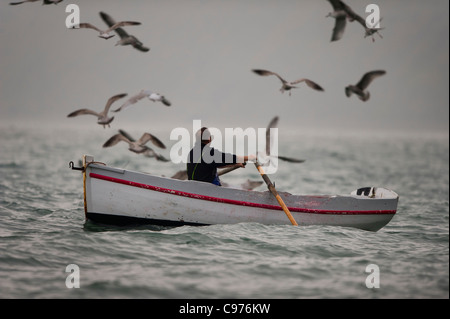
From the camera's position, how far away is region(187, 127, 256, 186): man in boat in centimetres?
1128

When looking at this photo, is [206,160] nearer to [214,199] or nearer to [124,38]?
[214,199]

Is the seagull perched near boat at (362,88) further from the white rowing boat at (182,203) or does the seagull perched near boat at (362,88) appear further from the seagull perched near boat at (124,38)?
the seagull perched near boat at (124,38)

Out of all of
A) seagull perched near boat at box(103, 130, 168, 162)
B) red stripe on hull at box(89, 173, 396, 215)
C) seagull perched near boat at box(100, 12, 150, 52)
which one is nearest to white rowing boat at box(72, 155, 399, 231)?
red stripe on hull at box(89, 173, 396, 215)

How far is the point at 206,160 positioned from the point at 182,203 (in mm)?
988

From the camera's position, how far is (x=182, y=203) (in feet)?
37.8

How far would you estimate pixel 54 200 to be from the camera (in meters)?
16.2

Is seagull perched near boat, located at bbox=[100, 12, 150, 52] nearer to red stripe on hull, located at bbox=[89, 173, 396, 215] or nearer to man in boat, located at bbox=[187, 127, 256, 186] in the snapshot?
man in boat, located at bbox=[187, 127, 256, 186]

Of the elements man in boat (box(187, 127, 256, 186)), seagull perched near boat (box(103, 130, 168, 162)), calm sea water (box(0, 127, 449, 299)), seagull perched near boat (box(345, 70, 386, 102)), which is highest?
seagull perched near boat (box(345, 70, 386, 102))

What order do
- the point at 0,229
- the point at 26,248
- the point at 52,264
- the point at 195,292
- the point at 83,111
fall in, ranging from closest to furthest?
the point at 195,292
the point at 52,264
the point at 26,248
the point at 83,111
the point at 0,229

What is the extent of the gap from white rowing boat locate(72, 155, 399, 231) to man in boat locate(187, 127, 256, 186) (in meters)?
0.27

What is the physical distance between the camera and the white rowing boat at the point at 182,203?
11219 mm
